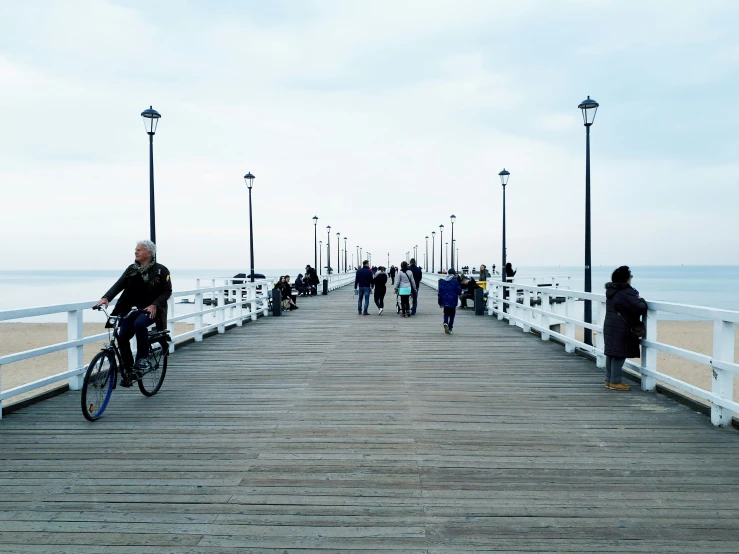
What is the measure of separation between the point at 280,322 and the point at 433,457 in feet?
39.0

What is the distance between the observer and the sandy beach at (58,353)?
19.6m

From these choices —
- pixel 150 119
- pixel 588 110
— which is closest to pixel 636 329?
pixel 588 110

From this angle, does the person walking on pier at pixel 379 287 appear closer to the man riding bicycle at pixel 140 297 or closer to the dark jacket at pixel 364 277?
the dark jacket at pixel 364 277

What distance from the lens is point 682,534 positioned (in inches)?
129

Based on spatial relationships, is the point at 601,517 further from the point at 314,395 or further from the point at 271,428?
the point at 314,395

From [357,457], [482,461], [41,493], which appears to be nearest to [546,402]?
[482,461]

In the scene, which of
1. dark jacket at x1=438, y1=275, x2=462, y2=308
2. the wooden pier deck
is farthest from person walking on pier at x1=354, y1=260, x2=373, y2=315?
the wooden pier deck

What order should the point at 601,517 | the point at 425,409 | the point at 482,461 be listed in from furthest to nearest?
the point at 425,409, the point at 482,461, the point at 601,517

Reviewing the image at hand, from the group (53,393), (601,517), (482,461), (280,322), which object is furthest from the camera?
(280,322)

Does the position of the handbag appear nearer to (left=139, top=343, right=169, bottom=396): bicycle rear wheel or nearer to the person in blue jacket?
(left=139, top=343, right=169, bottom=396): bicycle rear wheel

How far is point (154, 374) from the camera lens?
22.6 ft

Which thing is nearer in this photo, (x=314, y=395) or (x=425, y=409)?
(x=425, y=409)

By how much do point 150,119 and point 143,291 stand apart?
7319 mm

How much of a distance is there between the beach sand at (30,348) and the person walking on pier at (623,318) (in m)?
10.1
